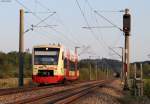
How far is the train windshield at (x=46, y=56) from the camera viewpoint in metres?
41.1

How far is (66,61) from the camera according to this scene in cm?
4509

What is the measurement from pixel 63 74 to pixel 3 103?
920 inches

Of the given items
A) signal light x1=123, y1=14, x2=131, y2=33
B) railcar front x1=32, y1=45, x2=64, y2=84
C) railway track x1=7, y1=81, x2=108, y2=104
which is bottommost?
railway track x1=7, y1=81, x2=108, y2=104

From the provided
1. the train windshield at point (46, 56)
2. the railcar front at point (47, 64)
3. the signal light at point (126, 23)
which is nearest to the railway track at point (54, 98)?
the signal light at point (126, 23)

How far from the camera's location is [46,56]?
41.3 m

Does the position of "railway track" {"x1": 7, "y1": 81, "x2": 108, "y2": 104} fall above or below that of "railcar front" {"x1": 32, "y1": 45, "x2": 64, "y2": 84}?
below

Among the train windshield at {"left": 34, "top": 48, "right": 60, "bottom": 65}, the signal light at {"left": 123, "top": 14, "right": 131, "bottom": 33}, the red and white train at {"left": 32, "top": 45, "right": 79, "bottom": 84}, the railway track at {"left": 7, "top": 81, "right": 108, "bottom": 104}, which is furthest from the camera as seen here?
the train windshield at {"left": 34, "top": 48, "right": 60, "bottom": 65}

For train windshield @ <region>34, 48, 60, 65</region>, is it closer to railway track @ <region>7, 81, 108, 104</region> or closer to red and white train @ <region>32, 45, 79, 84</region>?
red and white train @ <region>32, 45, 79, 84</region>

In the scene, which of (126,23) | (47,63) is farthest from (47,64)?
(126,23)

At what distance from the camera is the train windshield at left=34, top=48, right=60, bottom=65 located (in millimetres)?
41094

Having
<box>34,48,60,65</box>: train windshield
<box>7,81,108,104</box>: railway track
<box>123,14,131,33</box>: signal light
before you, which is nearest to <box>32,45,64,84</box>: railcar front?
<box>34,48,60,65</box>: train windshield

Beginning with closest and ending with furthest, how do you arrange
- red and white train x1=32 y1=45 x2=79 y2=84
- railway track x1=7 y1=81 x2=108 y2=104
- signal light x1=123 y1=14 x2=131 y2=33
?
1. railway track x1=7 y1=81 x2=108 y2=104
2. signal light x1=123 y1=14 x2=131 y2=33
3. red and white train x1=32 y1=45 x2=79 y2=84

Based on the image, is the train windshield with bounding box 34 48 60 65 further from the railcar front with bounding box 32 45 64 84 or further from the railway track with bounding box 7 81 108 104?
the railway track with bounding box 7 81 108 104

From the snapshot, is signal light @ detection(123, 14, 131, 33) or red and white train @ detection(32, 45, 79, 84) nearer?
signal light @ detection(123, 14, 131, 33)
